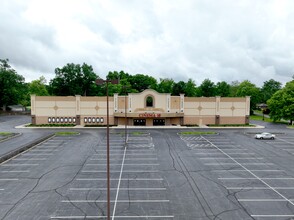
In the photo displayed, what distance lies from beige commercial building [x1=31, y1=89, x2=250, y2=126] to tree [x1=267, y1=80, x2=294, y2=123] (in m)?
15.3

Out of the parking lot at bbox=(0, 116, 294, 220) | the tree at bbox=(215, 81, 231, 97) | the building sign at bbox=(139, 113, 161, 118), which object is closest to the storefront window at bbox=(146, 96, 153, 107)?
the building sign at bbox=(139, 113, 161, 118)

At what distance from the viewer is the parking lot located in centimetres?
1490

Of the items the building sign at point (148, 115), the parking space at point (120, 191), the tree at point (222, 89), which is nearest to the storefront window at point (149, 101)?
the building sign at point (148, 115)

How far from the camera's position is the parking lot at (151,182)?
14898 millimetres

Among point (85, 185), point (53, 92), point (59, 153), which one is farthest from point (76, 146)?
point (53, 92)

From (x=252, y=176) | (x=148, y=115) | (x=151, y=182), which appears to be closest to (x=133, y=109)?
(x=148, y=115)

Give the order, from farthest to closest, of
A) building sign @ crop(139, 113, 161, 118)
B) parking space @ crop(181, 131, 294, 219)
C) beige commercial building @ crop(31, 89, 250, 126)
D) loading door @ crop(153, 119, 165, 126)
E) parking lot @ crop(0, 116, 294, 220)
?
loading door @ crop(153, 119, 165, 126) → beige commercial building @ crop(31, 89, 250, 126) → building sign @ crop(139, 113, 161, 118) → parking space @ crop(181, 131, 294, 219) → parking lot @ crop(0, 116, 294, 220)

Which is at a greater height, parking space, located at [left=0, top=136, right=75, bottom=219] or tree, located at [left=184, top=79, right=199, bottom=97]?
tree, located at [left=184, top=79, right=199, bottom=97]

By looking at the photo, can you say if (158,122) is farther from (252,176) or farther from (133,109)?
(252,176)

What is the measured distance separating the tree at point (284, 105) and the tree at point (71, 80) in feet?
204

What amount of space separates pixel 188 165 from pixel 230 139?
17898 millimetres

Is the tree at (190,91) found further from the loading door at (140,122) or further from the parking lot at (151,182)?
the parking lot at (151,182)

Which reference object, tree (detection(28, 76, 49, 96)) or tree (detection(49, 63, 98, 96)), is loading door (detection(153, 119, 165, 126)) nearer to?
tree (detection(49, 63, 98, 96))

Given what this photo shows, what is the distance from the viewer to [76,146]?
110 feet
